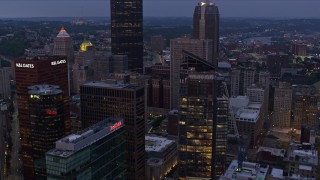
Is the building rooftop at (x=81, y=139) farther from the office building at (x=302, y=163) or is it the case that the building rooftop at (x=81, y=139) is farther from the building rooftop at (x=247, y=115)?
the building rooftop at (x=247, y=115)

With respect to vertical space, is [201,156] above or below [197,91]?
below

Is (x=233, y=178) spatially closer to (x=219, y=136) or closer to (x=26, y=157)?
(x=219, y=136)

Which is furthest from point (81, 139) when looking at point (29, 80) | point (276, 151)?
point (276, 151)

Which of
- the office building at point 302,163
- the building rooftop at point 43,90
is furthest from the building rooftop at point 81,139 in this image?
the office building at point 302,163

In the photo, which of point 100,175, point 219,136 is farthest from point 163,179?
point 100,175

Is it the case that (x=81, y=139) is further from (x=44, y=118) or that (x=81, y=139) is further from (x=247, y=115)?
(x=247, y=115)
